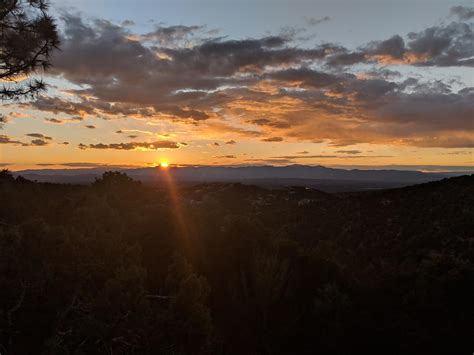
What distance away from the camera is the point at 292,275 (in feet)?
58.8

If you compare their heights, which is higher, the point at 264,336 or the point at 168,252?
the point at 168,252

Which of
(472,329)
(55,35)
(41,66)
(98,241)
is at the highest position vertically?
(55,35)

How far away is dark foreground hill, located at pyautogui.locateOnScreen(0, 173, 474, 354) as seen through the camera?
8.91m

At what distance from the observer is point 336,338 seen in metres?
14.1

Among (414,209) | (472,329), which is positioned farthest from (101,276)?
(414,209)

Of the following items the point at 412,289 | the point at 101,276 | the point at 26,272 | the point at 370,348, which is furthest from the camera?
the point at 412,289

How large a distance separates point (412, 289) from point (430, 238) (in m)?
17.6

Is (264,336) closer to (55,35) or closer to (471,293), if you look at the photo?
(471,293)

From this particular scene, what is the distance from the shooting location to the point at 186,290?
38.3 ft

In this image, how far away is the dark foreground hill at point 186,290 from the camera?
8.91m

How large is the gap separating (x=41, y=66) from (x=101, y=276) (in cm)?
867

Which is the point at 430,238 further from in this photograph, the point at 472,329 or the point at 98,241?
the point at 98,241

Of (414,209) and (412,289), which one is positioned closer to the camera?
(412,289)

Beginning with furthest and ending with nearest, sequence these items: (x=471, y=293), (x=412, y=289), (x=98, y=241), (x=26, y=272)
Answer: (x=412, y=289) < (x=471, y=293) < (x=98, y=241) < (x=26, y=272)
